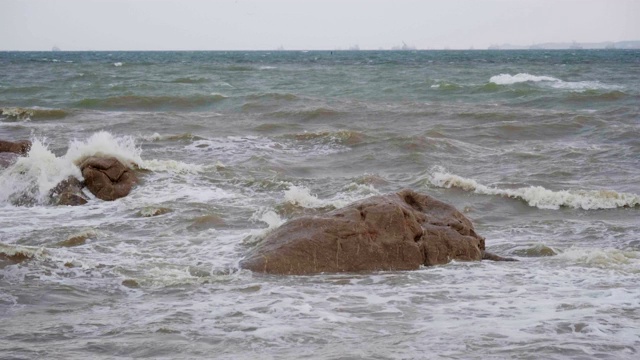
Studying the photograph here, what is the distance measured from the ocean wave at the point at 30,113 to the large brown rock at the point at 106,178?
1149cm

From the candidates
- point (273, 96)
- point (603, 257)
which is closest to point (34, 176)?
point (603, 257)

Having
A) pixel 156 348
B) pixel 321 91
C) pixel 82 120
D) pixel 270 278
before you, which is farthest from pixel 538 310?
pixel 321 91

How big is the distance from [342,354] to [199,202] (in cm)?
586

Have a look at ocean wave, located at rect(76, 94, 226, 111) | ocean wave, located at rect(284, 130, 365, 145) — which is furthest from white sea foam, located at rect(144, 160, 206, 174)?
ocean wave, located at rect(76, 94, 226, 111)

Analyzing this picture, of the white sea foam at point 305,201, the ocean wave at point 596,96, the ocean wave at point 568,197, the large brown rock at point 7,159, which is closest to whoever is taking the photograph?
the white sea foam at point 305,201

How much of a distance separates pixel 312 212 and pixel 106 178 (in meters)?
3.28

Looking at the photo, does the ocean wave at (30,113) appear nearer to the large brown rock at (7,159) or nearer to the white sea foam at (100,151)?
the large brown rock at (7,159)

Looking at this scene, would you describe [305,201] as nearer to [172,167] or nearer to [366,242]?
[366,242]

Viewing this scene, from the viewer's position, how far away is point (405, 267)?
285 inches

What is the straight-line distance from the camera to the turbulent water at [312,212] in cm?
531

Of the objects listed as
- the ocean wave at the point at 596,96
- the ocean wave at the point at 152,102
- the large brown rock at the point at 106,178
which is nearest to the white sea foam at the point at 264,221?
the large brown rock at the point at 106,178

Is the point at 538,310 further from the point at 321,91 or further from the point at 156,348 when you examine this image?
the point at 321,91

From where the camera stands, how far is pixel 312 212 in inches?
381

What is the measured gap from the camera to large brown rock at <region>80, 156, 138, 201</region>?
10766mm
